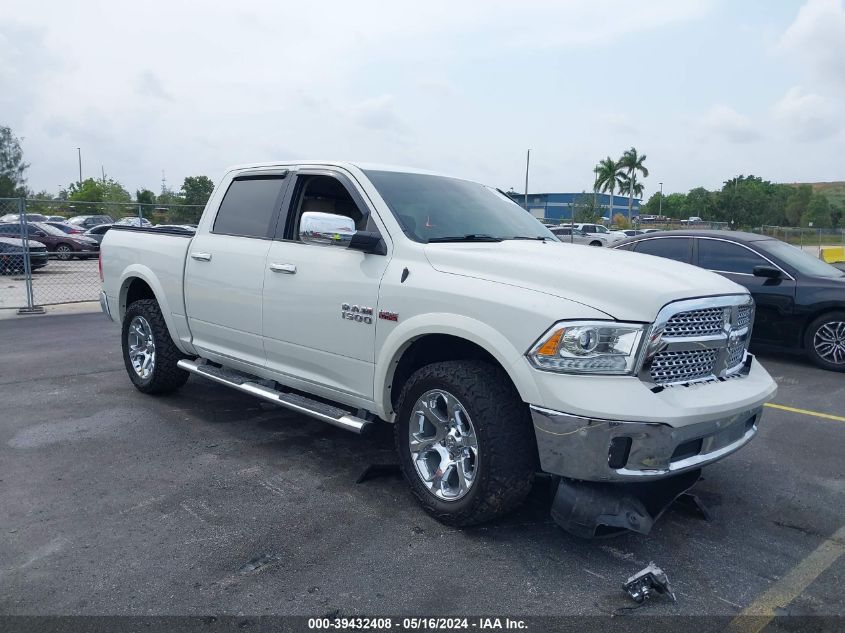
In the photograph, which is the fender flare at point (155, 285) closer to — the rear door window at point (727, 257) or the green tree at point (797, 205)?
the rear door window at point (727, 257)

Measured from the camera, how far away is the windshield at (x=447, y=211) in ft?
13.8

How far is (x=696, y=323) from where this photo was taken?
3.43 meters

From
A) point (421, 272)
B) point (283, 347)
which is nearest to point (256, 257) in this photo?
point (283, 347)

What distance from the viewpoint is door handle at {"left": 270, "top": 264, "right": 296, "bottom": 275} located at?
448 cm

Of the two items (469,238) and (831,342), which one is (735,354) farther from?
(831,342)

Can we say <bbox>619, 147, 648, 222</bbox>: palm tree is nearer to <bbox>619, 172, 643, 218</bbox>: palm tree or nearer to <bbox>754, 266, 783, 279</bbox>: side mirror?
<bbox>619, 172, 643, 218</bbox>: palm tree

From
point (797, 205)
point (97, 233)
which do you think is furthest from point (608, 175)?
point (97, 233)

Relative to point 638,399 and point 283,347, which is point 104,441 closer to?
point 283,347

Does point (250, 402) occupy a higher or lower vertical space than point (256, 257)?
lower

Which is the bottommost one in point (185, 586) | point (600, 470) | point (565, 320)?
point (185, 586)

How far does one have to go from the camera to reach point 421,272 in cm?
378

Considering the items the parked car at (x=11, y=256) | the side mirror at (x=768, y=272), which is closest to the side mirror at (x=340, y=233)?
the side mirror at (x=768, y=272)

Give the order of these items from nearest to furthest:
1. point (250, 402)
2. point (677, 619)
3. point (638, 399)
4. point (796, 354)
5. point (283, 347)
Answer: point (677, 619) < point (638, 399) < point (283, 347) < point (250, 402) < point (796, 354)

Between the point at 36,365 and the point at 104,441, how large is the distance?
316 centimetres
